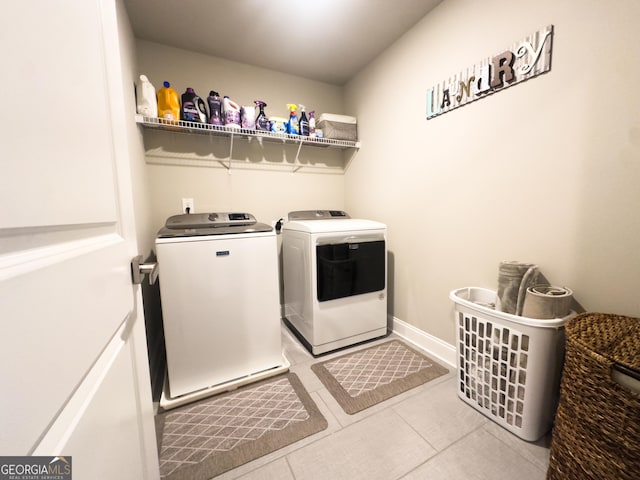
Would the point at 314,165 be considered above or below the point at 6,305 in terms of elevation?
above

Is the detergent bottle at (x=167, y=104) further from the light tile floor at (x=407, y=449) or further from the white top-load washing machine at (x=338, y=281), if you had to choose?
the light tile floor at (x=407, y=449)

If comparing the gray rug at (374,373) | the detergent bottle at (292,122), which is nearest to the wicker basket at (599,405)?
the gray rug at (374,373)

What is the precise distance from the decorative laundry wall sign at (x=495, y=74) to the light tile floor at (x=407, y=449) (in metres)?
1.74

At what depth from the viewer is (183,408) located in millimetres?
1397

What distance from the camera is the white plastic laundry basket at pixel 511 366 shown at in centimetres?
107

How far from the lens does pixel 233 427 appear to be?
1266mm

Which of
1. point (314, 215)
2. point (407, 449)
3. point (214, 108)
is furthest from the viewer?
point (314, 215)

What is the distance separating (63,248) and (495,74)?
6.16ft

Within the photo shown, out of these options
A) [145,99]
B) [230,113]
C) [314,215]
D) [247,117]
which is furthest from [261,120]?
[314,215]

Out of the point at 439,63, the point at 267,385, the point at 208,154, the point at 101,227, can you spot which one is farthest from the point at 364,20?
the point at 267,385

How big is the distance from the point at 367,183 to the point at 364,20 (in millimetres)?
1189

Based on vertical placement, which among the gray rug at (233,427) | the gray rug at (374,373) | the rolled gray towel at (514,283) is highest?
the rolled gray towel at (514,283)

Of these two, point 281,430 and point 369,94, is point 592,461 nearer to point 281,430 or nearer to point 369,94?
point 281,430

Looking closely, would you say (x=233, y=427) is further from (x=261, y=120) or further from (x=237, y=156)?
(x=261, y=120)
